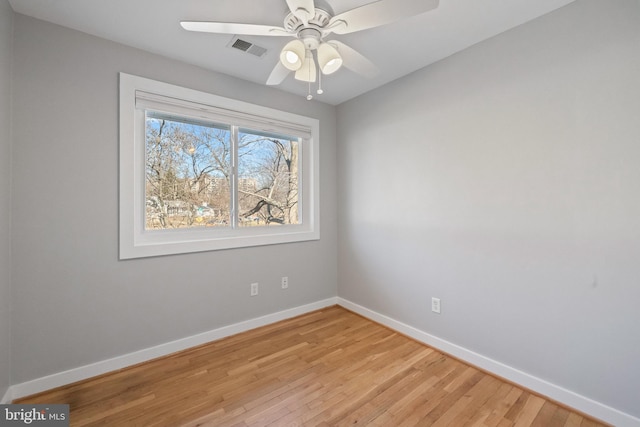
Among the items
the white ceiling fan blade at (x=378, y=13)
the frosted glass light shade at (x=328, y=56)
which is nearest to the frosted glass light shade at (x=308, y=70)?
the frosted glass light shade at (x=328, y=56)

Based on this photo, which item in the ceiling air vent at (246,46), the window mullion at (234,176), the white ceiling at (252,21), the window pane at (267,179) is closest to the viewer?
the white ceiling at (252,21)

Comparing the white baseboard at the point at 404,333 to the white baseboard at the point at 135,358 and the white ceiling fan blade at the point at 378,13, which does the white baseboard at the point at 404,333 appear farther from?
the white ceiling fan blade at the point at 378,13

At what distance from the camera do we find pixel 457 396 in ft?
5.57

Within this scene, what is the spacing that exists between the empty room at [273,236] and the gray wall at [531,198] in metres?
0.01

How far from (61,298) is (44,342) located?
0.29 metres

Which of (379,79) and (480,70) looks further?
(379,79)

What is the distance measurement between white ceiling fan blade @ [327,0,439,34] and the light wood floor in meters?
2.10

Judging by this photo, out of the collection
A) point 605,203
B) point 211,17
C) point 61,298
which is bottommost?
point 61,298

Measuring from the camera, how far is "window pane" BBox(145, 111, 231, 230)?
2213 millimetres

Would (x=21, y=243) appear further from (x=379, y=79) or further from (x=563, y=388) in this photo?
(x=563, y=388)

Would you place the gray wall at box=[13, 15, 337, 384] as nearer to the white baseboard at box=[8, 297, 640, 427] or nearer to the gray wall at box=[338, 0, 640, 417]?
the white baseboard at box=[8, 297, 640, 427]

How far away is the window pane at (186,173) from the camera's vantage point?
2.21m

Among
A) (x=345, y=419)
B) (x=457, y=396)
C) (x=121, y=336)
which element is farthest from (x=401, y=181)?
(x=121, y=336)

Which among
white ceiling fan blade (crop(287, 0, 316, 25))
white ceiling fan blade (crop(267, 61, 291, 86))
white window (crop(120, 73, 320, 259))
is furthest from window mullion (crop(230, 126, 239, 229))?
white ceiling fan blade (crop(287, 0, 316, 25))
